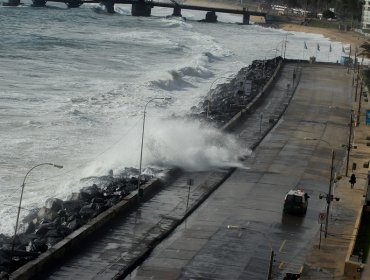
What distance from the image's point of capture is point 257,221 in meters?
39.5

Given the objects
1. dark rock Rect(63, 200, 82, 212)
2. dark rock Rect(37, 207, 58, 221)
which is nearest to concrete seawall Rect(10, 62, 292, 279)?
dark rock Rect(63, 200, 82, 212)

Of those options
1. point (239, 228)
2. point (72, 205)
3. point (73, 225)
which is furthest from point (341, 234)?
point (72, 205)

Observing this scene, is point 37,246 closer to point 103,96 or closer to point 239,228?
point 239,228

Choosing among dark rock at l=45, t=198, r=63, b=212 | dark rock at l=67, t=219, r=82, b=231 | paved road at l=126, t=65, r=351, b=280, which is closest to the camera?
paved road at l=126, t=65, r=351, b=280

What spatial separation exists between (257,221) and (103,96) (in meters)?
42.9

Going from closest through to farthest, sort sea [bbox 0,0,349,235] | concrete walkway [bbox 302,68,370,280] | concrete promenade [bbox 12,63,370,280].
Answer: concrete walkway [bbox 302,68,370,280], concrete promenade [bbox 12,63,370,280], sea [bbox 0,0,349,235]

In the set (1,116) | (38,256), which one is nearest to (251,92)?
(1,116)

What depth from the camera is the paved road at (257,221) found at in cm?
3338

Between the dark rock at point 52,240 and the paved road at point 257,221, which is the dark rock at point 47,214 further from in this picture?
the paved road at point 257,221

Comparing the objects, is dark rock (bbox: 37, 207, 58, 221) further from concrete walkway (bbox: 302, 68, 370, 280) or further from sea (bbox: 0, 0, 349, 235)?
concrete walkway (bbox: 302, 68, 370, 280)

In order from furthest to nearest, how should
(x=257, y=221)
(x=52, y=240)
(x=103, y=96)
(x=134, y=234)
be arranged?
(x=103, y=96) → (x=257, y=221) → (x=134, y=234) → (x=52, y=240)

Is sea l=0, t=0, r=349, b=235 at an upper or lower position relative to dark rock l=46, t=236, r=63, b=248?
lower

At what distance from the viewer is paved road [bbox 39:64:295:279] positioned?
32.3 meters

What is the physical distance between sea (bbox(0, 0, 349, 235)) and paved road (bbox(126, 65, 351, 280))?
334cm
